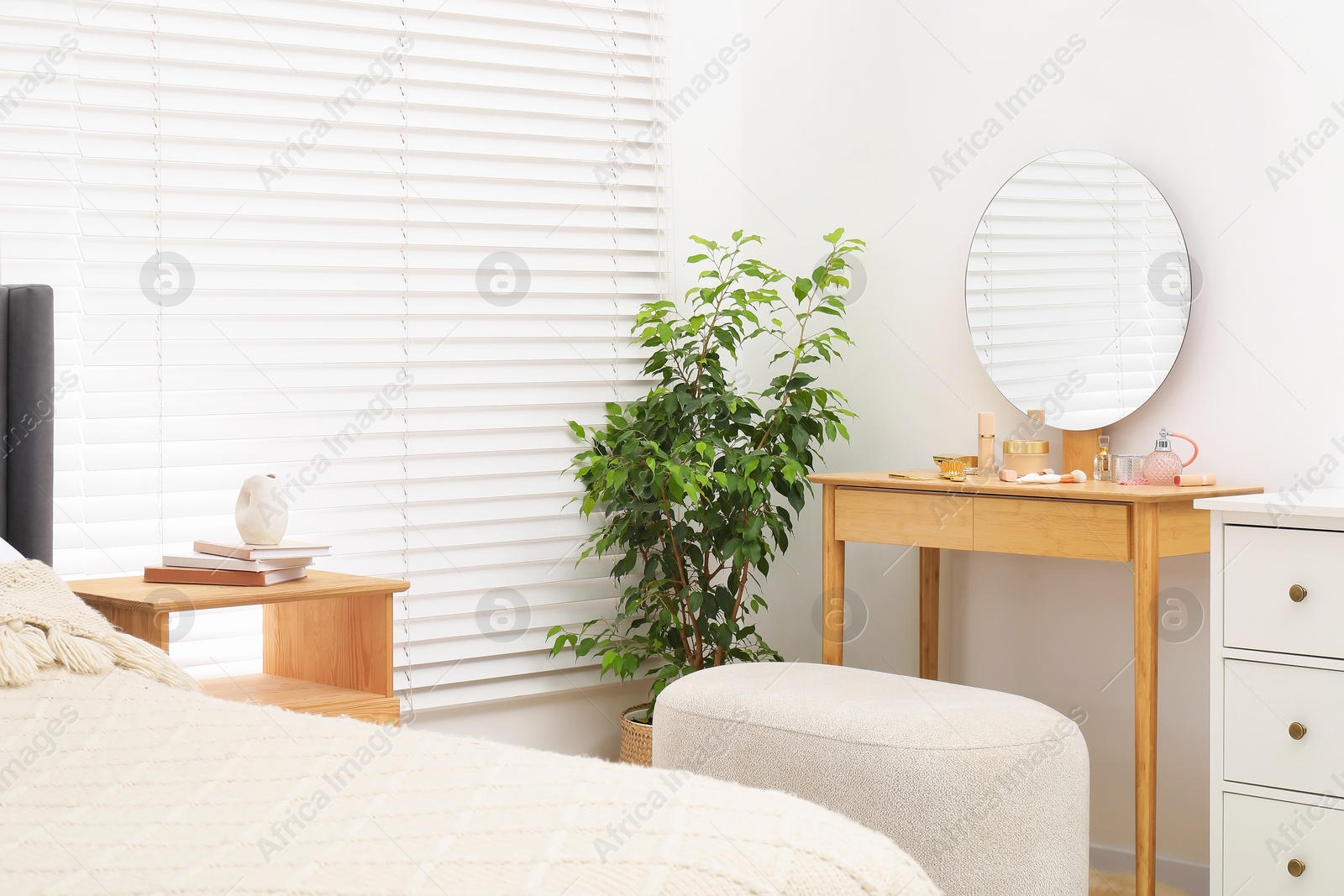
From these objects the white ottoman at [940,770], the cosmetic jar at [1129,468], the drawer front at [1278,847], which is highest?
the cosmetic jar at [1129,468]

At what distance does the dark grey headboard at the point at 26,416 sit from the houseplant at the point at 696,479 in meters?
1.13

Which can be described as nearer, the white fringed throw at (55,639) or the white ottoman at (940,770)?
the white fringed throw at (55,639)

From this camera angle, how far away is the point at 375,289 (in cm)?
266

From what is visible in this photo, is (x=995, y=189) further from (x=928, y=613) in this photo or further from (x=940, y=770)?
(x=940, y=770)

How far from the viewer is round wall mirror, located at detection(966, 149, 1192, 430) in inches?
95.1

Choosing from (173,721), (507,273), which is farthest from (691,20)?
(173,721)

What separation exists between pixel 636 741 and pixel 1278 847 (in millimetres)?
1408

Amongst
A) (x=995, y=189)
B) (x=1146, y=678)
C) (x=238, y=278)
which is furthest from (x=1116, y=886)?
(x=238, y=278)

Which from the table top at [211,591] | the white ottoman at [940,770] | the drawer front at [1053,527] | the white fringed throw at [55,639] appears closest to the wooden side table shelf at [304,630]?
the table top at [211,591]

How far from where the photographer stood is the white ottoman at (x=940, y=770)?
1.77 metres

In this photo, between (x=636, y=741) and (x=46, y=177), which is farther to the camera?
(x=636, y=741)

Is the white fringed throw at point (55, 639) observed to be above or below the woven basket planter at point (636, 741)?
above

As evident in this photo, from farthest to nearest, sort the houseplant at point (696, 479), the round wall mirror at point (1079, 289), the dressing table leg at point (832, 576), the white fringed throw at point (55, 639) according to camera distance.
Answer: the houseplant at point (696, 479)
the dressing table leg at point (832, 576)
the round wall mirror at point (1079, 289)
the white fringed throw at point (55, 639)

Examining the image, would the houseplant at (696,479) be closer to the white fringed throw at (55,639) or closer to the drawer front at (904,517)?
the drawer front at (904,517)
